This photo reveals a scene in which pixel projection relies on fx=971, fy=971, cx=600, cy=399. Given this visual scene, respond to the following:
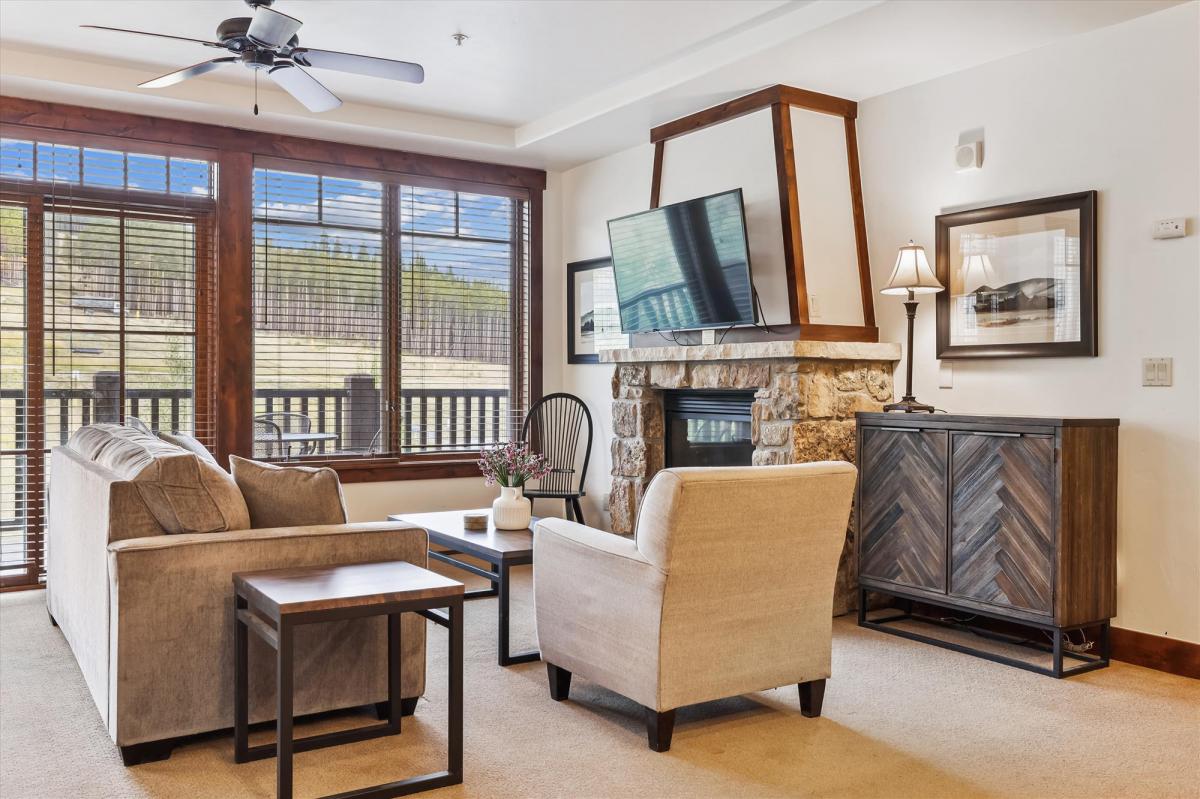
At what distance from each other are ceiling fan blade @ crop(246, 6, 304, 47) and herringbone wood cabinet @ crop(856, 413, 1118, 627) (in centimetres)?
300

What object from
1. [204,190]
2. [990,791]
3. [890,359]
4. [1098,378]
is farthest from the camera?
[204,190]

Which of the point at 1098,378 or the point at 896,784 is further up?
the point at 1098,378

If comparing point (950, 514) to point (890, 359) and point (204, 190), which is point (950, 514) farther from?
point (204, 190)

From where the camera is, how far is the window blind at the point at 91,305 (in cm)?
520

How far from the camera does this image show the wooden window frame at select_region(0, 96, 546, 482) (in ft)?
17.4

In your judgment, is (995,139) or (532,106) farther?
(532,106)

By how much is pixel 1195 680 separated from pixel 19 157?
19.9 ft

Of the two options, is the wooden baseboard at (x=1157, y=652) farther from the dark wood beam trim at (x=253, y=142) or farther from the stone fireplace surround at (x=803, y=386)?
the dark wood beam trim at (x=253, y=142)

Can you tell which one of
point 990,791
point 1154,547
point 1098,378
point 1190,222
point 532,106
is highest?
point 532,106

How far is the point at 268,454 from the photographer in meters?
5.86

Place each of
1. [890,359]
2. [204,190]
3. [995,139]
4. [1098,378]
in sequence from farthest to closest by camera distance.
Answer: [204,190]
[890,359]
[995,139]
[1098,378]

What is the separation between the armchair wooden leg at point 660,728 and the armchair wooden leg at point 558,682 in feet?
1.68

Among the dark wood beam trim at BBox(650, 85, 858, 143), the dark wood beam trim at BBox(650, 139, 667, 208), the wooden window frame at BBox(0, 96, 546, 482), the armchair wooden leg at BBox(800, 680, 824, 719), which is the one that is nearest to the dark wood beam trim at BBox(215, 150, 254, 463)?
the wooden window frame at BBox(0, 96, 546, 482)

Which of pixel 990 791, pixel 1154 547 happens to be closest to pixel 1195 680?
pixel 1154 547
